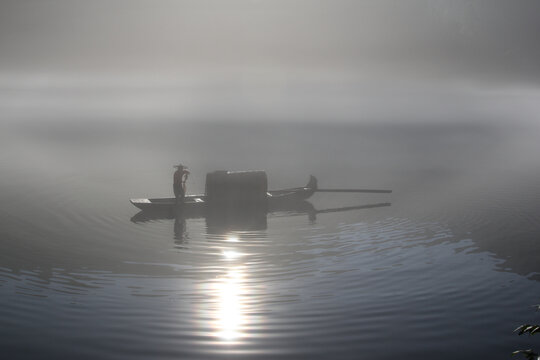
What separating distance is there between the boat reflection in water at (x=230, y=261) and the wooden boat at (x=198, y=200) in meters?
0.31

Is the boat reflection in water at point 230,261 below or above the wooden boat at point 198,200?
below

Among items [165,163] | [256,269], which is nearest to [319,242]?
[256,269]

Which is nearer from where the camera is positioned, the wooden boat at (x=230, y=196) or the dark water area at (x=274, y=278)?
the dark water area at (x=274, y=278)

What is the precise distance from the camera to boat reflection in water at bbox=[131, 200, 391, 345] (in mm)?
16484

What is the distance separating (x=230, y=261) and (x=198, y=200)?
37.5 ft

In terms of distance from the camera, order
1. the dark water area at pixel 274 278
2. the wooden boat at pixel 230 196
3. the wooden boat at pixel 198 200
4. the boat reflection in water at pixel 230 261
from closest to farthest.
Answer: the dark water area at pixel 274 278 → the boat reflection in water at pixel 230 261 → the wooden boat at pixel 198 200 → the wooden boat at pixel 230 196

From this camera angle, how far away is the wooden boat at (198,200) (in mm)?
32906

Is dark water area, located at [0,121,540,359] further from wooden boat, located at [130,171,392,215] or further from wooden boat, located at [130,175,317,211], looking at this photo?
wooden boat, located at [130,171,392,215]

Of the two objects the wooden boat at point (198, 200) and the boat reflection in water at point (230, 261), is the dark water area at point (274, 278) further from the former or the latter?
the wooden boat at point (198, 200)

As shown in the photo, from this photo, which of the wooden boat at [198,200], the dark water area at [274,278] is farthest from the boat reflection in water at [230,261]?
the wooden boat at [198,200]

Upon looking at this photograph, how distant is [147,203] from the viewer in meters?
32.8

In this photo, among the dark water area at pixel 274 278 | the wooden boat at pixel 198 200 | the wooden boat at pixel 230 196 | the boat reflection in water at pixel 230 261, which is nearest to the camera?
the dark water area at pixel 274 278

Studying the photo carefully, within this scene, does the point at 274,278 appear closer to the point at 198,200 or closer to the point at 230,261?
the point at 230,261

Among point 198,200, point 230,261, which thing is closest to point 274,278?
point 230,261
